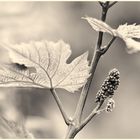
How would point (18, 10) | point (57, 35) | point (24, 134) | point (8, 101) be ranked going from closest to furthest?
point (24, 134) < point (8, 101) < point (18, 10) < point (57, 35)

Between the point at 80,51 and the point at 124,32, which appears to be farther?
the point at 80,51

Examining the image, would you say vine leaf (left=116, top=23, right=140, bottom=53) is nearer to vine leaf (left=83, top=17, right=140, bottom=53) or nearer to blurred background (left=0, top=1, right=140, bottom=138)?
vine leaf (left=83, top=17, right=140, bottom=53)

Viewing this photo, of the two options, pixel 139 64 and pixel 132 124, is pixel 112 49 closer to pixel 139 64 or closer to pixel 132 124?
pixel 139 64

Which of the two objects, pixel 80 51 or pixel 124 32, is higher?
pixel 124 32

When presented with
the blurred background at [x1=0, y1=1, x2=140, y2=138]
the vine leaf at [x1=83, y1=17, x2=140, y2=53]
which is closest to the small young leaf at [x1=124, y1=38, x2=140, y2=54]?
the vine leaf at [x1=83, y1=17, x2=140, y2=53]

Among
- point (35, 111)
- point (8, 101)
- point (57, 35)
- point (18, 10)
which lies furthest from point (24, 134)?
point (57, 35)

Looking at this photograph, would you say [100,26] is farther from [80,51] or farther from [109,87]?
[80,51]

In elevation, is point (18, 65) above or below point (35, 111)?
above

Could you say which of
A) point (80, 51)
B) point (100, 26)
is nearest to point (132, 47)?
point (100, 26)
